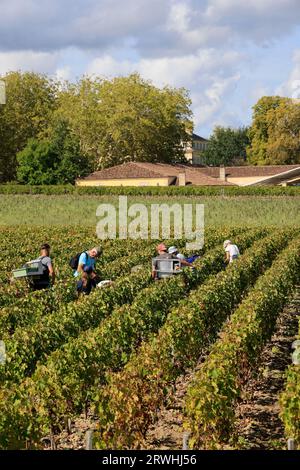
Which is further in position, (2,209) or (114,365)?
(2,209)

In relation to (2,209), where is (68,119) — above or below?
above

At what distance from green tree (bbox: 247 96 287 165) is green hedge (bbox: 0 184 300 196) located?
3448 centimetres

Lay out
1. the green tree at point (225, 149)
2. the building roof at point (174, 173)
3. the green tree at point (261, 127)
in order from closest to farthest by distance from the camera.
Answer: the building roof at point (174, 173), the green tree at point (261, 127), the green tree at point (225, 149)

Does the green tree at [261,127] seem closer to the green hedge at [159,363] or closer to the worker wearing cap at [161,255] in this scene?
the worker wearing cap at [161,255]

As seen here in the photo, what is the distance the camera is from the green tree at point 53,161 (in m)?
71.8

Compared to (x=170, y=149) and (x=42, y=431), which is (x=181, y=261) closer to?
(x=42, y=431)

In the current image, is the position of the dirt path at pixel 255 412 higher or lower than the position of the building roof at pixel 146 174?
lower

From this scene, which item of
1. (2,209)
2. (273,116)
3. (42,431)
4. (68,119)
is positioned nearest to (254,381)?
(42,431)

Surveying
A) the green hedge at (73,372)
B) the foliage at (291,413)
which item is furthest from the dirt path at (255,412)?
the green hedge at (73,372)

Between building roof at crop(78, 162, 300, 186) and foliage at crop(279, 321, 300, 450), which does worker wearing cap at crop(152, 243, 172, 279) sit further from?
building roof at crop(78, 162, 300, 186)

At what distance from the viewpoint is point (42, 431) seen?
894 cm

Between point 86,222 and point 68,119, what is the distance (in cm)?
3998

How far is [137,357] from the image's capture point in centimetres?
1052

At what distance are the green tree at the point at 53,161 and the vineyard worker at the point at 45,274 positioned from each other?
55.0m
